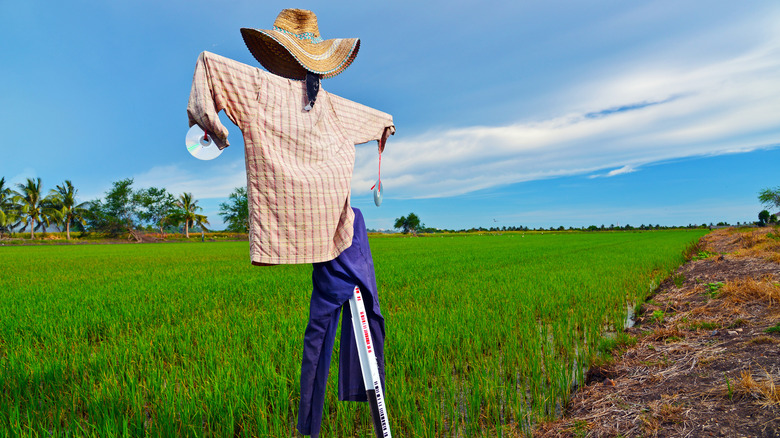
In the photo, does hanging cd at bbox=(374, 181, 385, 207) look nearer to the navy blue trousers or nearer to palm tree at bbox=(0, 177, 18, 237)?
the navy blue trousers

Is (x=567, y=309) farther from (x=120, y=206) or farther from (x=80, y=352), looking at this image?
(x=120, y=206)

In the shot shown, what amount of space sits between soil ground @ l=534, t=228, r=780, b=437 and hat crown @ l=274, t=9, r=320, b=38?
2301 millimetres

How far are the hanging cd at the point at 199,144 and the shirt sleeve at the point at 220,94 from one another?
0.9 inches

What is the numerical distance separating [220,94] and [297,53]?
35cm

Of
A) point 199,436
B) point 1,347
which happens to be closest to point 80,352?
point 1,347

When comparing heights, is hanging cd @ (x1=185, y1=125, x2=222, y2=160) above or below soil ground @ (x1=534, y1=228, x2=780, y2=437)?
above

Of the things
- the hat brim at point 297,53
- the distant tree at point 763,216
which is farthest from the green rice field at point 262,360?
the distant tree at point 763,216

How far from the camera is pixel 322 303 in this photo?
1429 millimetres

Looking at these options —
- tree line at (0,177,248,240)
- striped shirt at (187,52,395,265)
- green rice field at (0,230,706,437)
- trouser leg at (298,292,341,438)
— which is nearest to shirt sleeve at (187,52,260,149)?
striped shirt at (187,52,395,265)

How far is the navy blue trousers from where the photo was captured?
4.68 feet

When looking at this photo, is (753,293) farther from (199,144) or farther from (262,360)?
(199,144)

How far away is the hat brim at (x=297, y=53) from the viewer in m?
1.45

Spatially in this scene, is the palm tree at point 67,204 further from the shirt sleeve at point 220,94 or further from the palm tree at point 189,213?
the shirt sleeve at point 220,94

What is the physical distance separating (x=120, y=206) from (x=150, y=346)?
57.3 m
